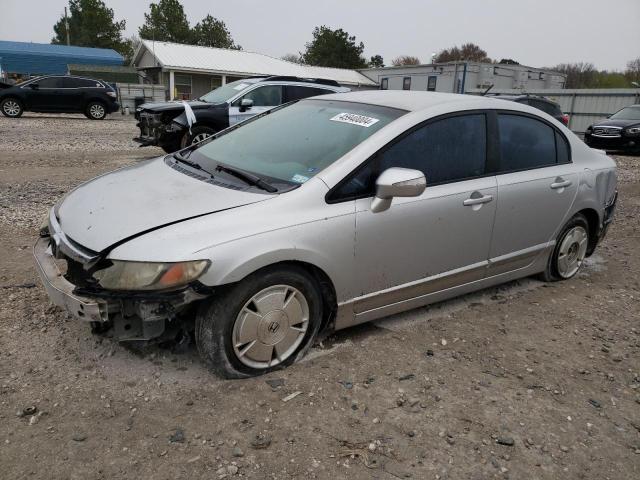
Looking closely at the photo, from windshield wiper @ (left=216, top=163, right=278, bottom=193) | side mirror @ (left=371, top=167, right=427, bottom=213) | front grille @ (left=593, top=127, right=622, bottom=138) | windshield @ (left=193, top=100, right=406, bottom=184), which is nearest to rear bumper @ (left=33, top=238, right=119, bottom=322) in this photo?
windshield wiper @ (left=216, top=163, right=278, bottom=193)

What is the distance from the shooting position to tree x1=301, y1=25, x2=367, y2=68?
56.6 metres

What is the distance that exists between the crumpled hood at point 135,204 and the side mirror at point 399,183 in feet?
2.09

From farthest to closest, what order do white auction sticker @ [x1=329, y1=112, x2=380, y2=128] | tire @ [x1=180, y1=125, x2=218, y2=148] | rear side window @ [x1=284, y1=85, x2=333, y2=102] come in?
rear side window @ [x1=284, y1=85, x2=333, y2=102] < tire @ [x1=180, y1=125, x2=218, y2=148] < white auction sticker @ [x1=329, y1=112, x2=380, y2=128]

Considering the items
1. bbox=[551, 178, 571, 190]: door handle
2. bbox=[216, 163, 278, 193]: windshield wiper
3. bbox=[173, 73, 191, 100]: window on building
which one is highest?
bbox=[173, 73, 191, 100]: window on building

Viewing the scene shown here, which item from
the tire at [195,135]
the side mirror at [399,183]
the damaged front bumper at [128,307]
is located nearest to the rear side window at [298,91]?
the tire at [195,135]

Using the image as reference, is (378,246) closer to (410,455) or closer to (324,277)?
(324,277)

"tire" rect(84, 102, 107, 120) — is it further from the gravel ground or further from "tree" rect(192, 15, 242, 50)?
"tree" rect(192, 15, 242, 50)

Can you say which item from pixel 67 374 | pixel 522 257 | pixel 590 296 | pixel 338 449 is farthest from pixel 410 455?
pixel 590 296

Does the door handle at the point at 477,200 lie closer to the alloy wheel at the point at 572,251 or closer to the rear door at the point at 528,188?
the rear door at the point at 528,188

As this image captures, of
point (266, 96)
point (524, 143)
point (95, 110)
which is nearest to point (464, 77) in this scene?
point (95, 110)

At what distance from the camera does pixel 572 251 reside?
15.3ft

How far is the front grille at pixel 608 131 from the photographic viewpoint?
48.1ft

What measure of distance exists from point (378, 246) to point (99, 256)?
1.54 meters

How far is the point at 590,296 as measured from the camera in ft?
14.6
